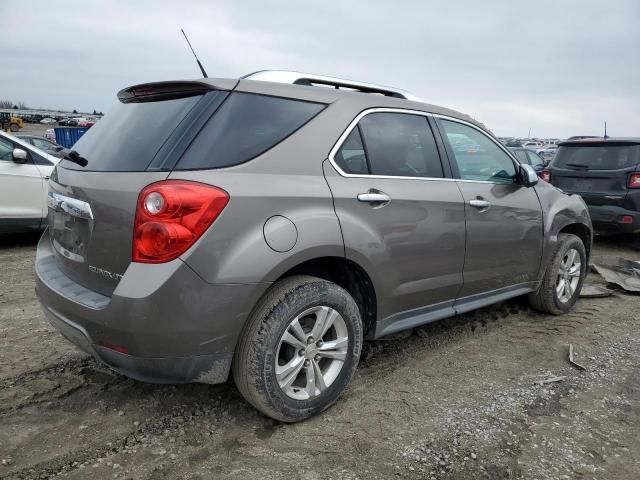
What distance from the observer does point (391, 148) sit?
2.99m

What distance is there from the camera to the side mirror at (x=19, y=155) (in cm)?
601

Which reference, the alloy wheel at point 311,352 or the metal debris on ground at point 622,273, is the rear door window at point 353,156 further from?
the metal debris on ground at point 622,273

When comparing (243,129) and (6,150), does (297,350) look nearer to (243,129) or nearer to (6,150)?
(243,129)

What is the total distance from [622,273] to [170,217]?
5420mm

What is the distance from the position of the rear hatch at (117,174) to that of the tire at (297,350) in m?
0.69

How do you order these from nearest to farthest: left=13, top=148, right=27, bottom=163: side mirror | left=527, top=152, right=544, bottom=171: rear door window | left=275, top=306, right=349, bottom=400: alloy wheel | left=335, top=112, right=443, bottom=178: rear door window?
left=275, top=306, right=349, bottom=400: alloy wheel
left=335, top=112, right=443, bottom=178: rear door window
left=13, top=148, right=27, bottom=163: side mirror
left=527, top=152, right=544, bottom=171: rear door window

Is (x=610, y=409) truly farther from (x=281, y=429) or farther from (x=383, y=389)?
(x=281, y=429)

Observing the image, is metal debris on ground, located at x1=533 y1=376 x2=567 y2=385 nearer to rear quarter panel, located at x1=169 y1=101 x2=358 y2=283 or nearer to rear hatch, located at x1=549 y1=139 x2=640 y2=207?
rear quarter panel, located at x1=169 y1=101 x2=358 y2=283

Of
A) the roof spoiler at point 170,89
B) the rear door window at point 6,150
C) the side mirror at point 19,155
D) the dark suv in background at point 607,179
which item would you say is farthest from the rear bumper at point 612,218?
the rear door window at point 6,150

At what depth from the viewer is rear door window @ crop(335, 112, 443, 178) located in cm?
278

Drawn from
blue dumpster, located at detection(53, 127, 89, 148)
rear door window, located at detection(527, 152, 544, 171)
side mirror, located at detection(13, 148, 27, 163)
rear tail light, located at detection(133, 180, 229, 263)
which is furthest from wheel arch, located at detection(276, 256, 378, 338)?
blue dumpster, located at detection(53, 127, 89, 148)

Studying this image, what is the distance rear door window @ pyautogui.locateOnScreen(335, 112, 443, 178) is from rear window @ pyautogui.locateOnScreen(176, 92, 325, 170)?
323mm

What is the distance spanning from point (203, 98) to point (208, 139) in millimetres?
243

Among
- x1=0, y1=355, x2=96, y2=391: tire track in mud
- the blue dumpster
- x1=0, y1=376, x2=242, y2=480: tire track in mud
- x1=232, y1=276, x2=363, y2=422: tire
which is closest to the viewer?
x1=0, y1=376, x2=242, y2=480: tire track in mud
